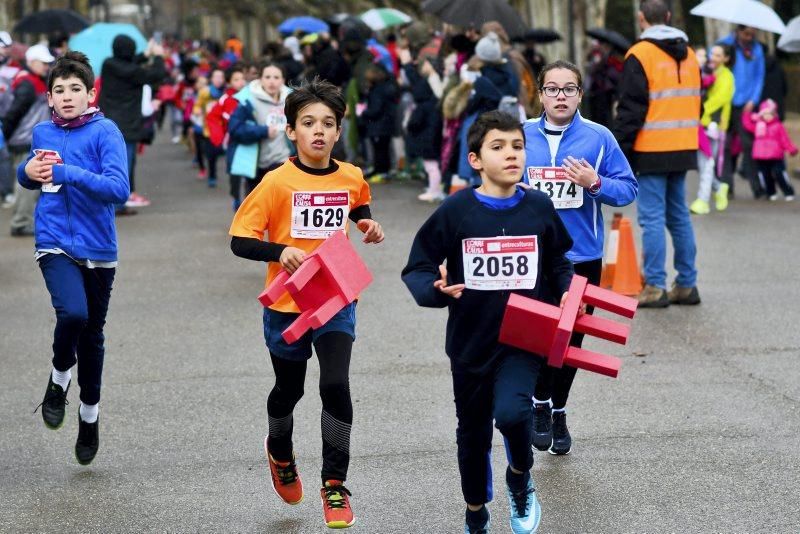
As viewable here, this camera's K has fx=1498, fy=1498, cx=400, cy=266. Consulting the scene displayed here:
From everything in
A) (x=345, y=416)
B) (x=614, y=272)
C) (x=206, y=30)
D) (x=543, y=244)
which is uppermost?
(x=543, y=244)

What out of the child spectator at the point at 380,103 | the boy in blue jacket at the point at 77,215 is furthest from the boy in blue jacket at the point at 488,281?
the child spectator at the point at 380,103

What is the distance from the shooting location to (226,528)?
18.2 feet

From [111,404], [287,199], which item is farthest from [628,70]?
[287,199]

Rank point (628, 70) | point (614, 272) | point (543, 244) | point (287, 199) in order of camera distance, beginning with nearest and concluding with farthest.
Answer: point (543, 244) → point (287, 199) → point (628, 70) → point (614, 272)

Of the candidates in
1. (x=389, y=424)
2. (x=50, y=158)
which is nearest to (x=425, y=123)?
(x=389, y=424)

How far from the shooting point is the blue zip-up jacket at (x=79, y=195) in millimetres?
6238

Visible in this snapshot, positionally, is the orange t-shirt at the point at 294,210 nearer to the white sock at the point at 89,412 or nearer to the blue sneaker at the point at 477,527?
the blue sneaker at the point at 477,527

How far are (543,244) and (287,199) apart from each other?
3.26 ft

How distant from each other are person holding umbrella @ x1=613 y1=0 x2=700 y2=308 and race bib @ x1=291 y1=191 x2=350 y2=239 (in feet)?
15.2

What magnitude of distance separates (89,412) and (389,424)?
56.4 inches

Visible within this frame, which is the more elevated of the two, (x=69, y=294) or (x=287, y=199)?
(x=287, y=199)

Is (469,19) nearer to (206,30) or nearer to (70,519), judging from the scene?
(70,519)

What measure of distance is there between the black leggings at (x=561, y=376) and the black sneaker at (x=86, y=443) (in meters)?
1.90

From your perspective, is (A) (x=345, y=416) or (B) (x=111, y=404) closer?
(A) (x=345, y=416)
